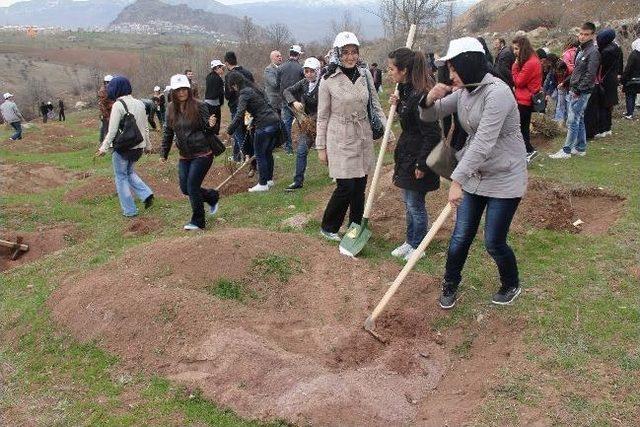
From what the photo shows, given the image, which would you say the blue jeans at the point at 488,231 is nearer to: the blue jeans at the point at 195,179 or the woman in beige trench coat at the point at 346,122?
the woman in beige trench coat at the point at 346,122

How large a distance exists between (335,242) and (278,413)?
316cm

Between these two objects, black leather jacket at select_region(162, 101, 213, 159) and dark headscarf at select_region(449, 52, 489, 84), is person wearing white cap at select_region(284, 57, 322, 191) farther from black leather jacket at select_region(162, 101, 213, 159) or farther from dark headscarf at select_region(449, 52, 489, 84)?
dark headscarf at select_region(449, 52, 489, 84)

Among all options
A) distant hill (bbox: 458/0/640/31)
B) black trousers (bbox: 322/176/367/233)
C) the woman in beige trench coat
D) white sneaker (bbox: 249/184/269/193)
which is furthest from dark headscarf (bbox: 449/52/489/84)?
distant hill (bbox: 458/0/640/31)

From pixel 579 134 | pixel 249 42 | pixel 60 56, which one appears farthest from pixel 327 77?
pixel 60 56

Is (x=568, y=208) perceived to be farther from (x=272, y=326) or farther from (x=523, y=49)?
(x=272, y=326)

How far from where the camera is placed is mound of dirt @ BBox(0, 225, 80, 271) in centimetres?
754

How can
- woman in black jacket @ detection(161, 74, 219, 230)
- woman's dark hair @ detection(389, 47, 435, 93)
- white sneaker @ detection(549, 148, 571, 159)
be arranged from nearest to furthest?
woman's dark hair @ detection(389, 47, 435, 93) < woman in black jacket @ detection(161, 74, 219, 230) < white sneaker @ detection(549, 148, 571, 159)

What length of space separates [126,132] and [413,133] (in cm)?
414

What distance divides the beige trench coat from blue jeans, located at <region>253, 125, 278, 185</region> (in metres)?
2.69

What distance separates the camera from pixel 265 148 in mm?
8852

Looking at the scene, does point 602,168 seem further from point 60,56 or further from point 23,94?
point 60,56

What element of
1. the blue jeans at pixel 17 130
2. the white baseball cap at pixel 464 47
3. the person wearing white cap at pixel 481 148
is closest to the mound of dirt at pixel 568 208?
the person wearing white cap at pixel 481 148

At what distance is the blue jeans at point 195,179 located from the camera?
693 centimetres

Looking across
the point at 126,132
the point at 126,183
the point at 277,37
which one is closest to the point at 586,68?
the point at 126,132
